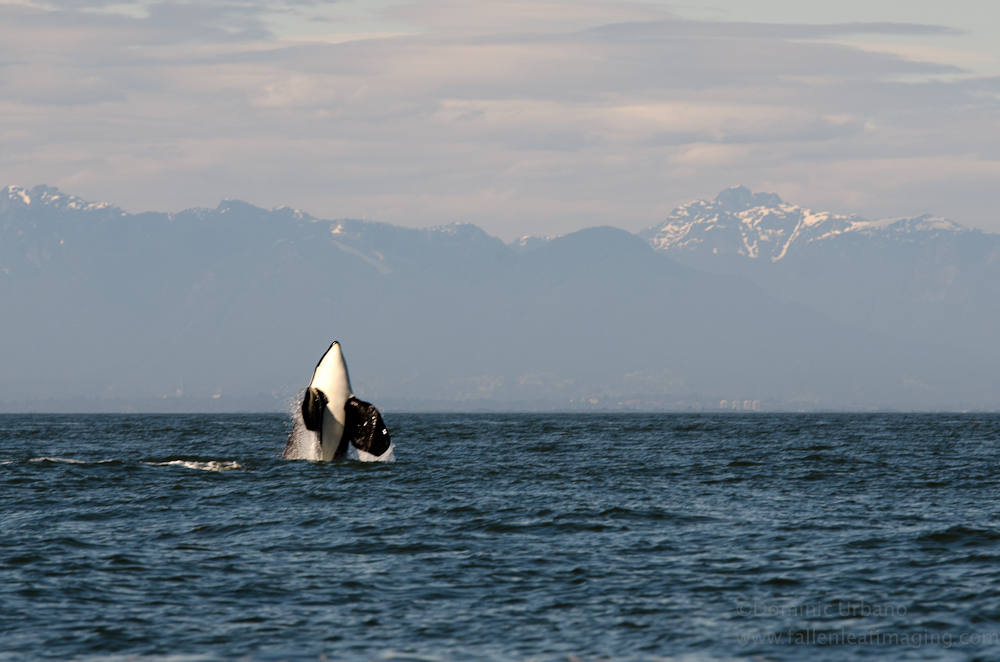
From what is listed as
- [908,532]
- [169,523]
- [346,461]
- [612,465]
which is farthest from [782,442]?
[169,523]

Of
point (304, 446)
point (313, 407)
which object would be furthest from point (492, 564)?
point (304, 446)

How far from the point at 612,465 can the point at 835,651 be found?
26471 millimetres

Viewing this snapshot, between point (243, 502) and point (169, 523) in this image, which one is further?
point (243, 502)

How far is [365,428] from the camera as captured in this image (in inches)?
1387

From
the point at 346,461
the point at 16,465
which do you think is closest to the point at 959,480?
the point at 346,461

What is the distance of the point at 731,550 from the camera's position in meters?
22.4

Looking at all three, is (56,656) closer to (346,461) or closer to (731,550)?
(731,550)

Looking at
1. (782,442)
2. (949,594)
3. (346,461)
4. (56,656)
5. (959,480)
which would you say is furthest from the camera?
(782,442)

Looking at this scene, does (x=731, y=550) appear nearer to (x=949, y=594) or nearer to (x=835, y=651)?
(x=949, y=594)

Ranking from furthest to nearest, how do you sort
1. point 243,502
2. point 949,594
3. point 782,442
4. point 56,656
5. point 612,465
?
point 782,442
point 612,465
point 243,502
point 949,594
point 56,656

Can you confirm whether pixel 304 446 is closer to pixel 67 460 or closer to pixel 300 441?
pixel 300 441

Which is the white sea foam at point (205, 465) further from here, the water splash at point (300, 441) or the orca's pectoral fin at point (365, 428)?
the orca's pectoral fin at point (365, 428)

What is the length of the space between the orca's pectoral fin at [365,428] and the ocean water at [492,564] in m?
0.88

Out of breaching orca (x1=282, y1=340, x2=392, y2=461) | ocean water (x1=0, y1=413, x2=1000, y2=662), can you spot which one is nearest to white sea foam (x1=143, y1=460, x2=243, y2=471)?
ocean water (x1=0, y1=413, x2=1000, y2=662)
